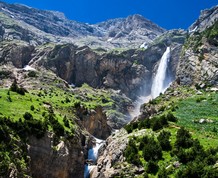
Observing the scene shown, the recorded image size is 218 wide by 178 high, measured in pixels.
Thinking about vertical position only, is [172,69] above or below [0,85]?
above

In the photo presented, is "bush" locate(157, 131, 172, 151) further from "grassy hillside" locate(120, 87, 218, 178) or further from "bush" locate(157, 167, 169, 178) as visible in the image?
"bush" locate(157, 167, 169, 178)

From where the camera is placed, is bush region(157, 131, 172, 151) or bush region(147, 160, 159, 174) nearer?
bush region(147, 160, 159, 174)

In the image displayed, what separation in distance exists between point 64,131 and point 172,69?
433 feet

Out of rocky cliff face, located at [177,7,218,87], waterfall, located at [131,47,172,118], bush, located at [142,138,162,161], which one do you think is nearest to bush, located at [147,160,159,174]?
bush, located at [142,138,162,161]

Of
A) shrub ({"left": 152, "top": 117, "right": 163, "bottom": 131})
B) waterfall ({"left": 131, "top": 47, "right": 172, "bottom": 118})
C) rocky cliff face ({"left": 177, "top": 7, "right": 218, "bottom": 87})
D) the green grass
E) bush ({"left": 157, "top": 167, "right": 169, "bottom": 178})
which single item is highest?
waterfall ({"left": 131, "top": 47, "right": 172, "bottom": 118})

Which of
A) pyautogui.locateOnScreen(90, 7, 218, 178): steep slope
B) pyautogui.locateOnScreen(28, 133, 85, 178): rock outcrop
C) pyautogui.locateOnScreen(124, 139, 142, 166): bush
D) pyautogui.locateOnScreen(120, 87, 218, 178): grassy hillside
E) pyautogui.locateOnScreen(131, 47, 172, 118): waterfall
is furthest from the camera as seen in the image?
pyautogui.locateOnScreen(131, 47, 172, 118): waterfall

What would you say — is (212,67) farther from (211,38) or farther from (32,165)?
(32,165)

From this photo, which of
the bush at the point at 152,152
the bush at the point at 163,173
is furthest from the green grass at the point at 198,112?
the bush at the point at 163,173

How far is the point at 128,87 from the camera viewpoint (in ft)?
636

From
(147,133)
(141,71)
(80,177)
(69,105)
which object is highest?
(141,71)

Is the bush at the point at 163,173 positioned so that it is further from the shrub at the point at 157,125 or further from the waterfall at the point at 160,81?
the waterfall at the point at 160,81

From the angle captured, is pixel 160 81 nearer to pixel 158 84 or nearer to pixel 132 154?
pixel 158 84

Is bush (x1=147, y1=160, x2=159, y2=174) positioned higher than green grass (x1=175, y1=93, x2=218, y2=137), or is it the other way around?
green grass (x1=175, y1=93, x2=218, y2=137)

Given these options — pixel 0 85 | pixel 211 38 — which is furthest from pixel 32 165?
pixel 0 85
